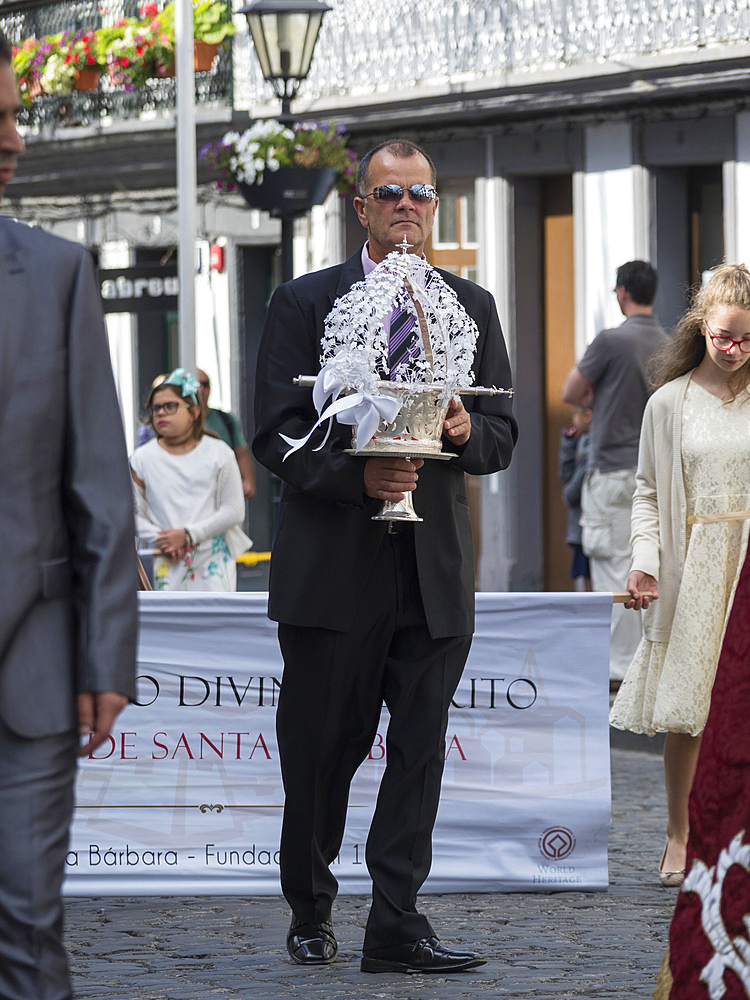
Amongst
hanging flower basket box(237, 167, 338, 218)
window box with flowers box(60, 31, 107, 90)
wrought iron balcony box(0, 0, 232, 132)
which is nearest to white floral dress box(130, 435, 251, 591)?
hanging flower basket box(237, 167, 338, 218)

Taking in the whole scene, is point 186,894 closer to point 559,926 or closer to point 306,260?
point 559,926

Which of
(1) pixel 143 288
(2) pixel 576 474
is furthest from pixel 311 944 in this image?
(1) pixel 143 288

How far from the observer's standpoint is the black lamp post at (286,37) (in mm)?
15102

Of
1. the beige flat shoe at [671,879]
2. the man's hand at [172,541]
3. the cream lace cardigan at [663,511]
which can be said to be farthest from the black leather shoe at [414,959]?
the man's hand at [172,541]

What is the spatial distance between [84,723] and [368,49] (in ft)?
60.0

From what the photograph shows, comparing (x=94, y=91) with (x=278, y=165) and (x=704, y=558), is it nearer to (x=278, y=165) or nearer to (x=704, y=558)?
(x=278, y=165)

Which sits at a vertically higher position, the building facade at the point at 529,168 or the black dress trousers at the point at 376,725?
the building facade at the point at 529,168

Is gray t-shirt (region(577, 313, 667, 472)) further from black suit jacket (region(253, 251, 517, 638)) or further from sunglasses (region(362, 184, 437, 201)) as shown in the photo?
sunglasses (region(362, 184, 437, 201))

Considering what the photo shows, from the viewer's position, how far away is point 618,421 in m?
12.4

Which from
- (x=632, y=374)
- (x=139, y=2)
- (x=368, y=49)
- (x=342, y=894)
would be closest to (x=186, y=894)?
(x=342, y=894)

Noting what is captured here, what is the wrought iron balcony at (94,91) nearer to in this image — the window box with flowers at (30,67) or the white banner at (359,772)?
the window box with flowers at (30,67)

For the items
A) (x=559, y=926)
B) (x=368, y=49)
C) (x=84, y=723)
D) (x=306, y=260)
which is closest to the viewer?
(x=84, y=723)

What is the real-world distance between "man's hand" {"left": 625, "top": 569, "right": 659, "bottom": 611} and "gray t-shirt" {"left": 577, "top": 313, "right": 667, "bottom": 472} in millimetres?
5101

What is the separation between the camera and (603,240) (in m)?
18.7
